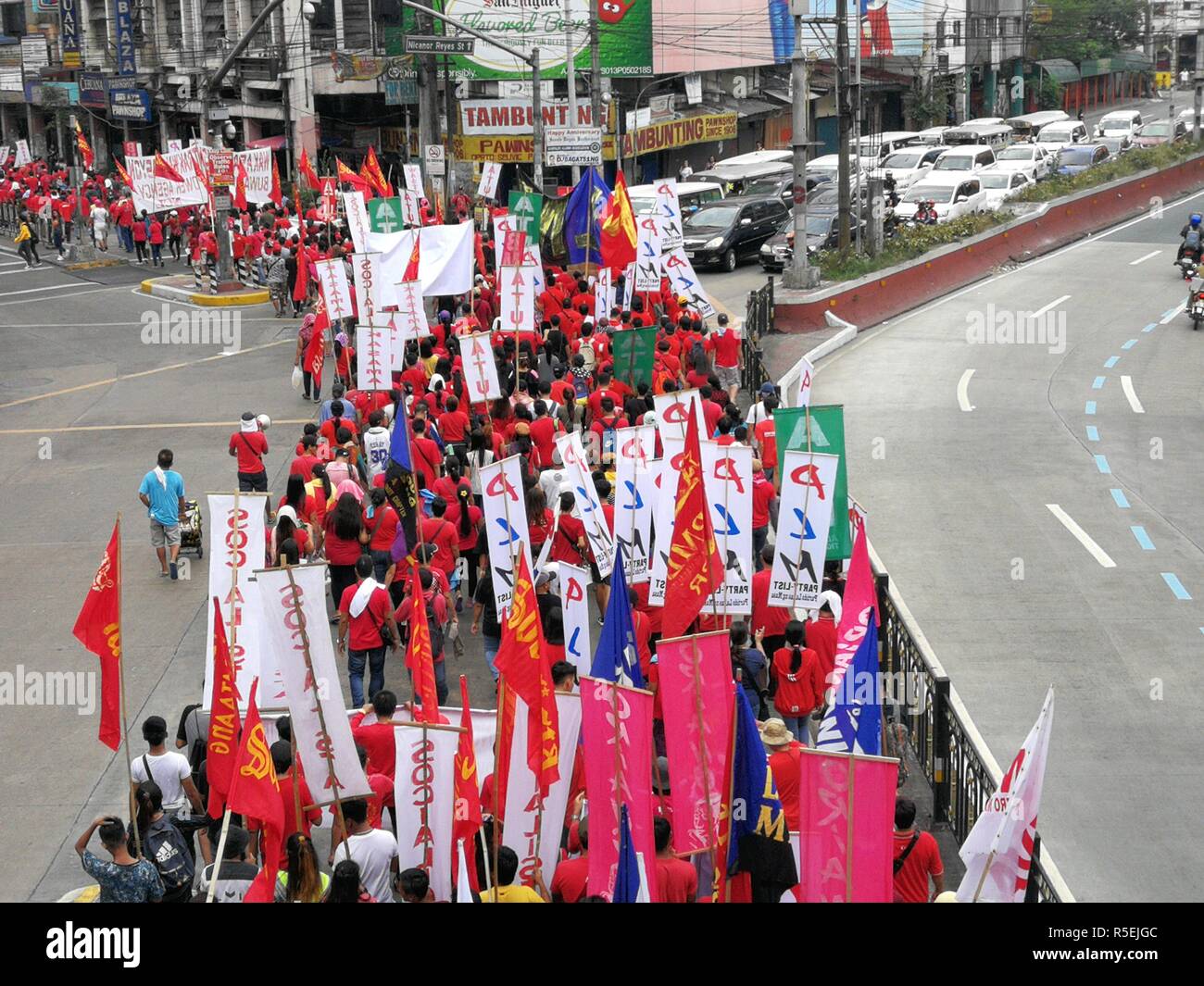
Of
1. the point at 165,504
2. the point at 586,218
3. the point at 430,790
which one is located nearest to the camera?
the point at 430,790

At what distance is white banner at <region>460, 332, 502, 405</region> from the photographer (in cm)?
1572

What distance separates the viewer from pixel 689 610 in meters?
9.68

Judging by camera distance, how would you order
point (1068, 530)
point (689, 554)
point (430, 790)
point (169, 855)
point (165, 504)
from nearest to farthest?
point (430, 790), point (169, 855), point (689, 554), point (165, 504), point (1068, 530)

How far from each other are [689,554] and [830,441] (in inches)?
105

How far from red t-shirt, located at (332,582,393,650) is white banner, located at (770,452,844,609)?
2.72 meters

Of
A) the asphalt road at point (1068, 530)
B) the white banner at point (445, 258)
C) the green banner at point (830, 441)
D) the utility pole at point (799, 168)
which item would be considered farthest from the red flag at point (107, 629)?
the utility pole at point (799, 168)

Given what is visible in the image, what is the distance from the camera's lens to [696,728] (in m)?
7.70

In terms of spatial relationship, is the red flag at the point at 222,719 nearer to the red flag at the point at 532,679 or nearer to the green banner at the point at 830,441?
the red flag at the point at 532,679

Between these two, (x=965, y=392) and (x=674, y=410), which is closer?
(x=674, y=410)

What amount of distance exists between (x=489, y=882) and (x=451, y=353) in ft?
38.4

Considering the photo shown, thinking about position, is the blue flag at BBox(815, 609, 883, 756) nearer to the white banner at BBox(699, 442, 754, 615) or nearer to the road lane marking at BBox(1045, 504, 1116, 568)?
the white banner at BBox(699, 442, 754, 615)

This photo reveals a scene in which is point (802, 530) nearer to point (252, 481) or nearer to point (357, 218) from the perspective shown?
point (252, 481)

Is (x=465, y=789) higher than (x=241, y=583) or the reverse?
the reverse

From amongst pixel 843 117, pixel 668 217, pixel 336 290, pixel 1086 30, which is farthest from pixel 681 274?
pixel 1086 30
